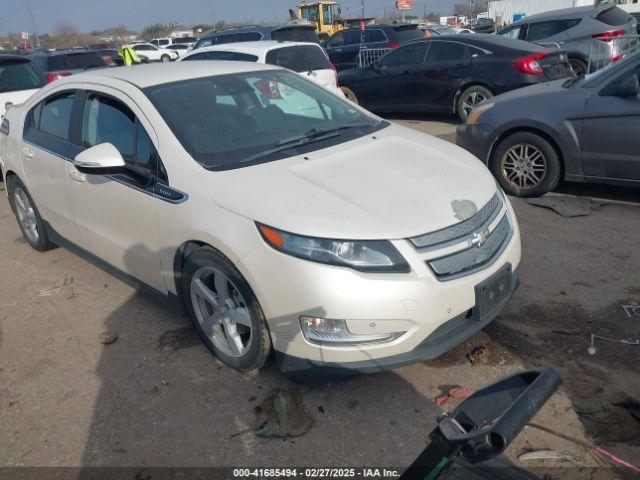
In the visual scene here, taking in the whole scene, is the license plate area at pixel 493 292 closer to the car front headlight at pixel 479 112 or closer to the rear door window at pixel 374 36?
the car front headlight at pixel 479 112

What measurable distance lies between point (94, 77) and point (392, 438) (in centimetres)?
318

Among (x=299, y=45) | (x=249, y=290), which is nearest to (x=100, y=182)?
(x=249, y=290)

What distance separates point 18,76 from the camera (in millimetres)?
8312

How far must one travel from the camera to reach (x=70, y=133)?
13.3 ft

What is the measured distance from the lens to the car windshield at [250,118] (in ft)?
10.7

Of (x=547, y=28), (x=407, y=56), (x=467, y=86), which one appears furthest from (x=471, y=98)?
(x=547, y=28)

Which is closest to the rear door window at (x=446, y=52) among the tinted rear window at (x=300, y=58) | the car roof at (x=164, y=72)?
the tinted rear window at (x=300, y=58)

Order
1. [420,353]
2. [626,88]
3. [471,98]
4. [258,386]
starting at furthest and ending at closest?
[471,98] → [626,88] → [258,386] → [420,353]

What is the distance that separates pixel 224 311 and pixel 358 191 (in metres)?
1.01

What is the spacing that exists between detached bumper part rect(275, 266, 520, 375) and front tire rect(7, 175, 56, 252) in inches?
124

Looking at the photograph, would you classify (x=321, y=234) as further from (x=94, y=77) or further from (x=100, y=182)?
(x=94, y=77)

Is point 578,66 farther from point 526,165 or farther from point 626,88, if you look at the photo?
point 626,88

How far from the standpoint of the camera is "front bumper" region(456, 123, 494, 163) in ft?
19.1

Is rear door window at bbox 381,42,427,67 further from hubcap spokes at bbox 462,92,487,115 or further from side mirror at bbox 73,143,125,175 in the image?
side mirror at bbox 73,143,125,175
